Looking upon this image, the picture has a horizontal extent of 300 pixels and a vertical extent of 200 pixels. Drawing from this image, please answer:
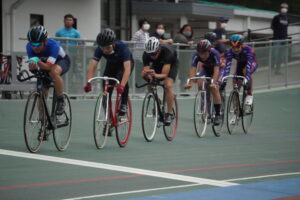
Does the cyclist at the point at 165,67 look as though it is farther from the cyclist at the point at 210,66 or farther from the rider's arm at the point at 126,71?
the rider's arm at the point at 126,71

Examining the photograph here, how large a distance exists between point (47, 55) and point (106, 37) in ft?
3.03

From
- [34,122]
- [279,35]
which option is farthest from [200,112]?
[279,35]

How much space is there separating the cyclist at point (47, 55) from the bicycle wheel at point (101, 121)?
1.72ft

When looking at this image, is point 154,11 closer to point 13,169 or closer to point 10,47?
point 10,47

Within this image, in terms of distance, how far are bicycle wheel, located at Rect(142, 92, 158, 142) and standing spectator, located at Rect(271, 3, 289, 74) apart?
12.7m

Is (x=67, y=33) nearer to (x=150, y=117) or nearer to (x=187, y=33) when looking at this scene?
(x=187, y=33)

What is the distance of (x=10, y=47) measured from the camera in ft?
73.2

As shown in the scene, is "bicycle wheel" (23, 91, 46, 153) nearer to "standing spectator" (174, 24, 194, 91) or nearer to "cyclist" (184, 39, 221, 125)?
"cyclist" (184, 39, 221, 125)

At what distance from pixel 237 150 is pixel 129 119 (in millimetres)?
1763

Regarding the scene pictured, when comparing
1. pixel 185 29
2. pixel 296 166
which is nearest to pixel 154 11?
pixel 185 29

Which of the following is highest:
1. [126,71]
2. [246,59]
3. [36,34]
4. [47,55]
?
[36,34]

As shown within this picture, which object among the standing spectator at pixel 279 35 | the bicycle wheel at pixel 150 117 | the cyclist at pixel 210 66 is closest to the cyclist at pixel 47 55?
the bicycle wheel at pixel 150 117

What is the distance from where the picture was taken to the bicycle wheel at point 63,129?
10.7 meters

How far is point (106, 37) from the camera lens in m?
10.9
